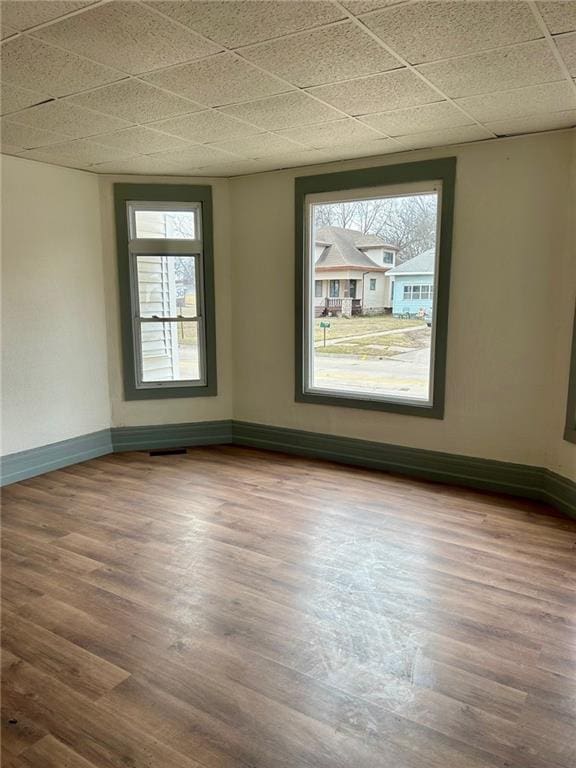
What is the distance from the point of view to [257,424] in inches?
203

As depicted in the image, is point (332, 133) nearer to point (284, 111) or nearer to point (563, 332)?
point (284, 111)

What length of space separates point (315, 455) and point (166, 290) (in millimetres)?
2170

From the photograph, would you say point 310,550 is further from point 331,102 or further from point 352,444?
point 331,102

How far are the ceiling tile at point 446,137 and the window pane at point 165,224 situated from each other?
218cm

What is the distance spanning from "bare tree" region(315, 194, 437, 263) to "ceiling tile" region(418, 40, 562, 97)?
1.37 m

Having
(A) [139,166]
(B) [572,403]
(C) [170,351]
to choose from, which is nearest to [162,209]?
(A) [139,166]

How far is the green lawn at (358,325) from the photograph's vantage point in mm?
4383

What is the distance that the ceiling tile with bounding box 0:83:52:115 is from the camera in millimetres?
2701

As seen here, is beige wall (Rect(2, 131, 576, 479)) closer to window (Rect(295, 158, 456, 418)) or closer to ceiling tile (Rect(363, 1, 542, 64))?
window (Rect(295, 158, 456, 418))

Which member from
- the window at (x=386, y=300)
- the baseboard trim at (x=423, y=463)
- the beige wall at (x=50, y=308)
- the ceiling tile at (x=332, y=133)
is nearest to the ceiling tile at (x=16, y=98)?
the beige wall at (x=50, y=308)

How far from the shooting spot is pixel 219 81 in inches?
103

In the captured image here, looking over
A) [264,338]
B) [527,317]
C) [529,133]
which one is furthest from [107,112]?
[527,317]

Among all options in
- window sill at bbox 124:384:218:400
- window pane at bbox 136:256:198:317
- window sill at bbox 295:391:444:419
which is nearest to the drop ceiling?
window pane at bbox 136:256:198:317

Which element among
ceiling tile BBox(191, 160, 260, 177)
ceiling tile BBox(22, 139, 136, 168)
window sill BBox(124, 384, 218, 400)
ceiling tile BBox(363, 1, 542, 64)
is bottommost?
window sill BBox(124, 384, 218, 400)
